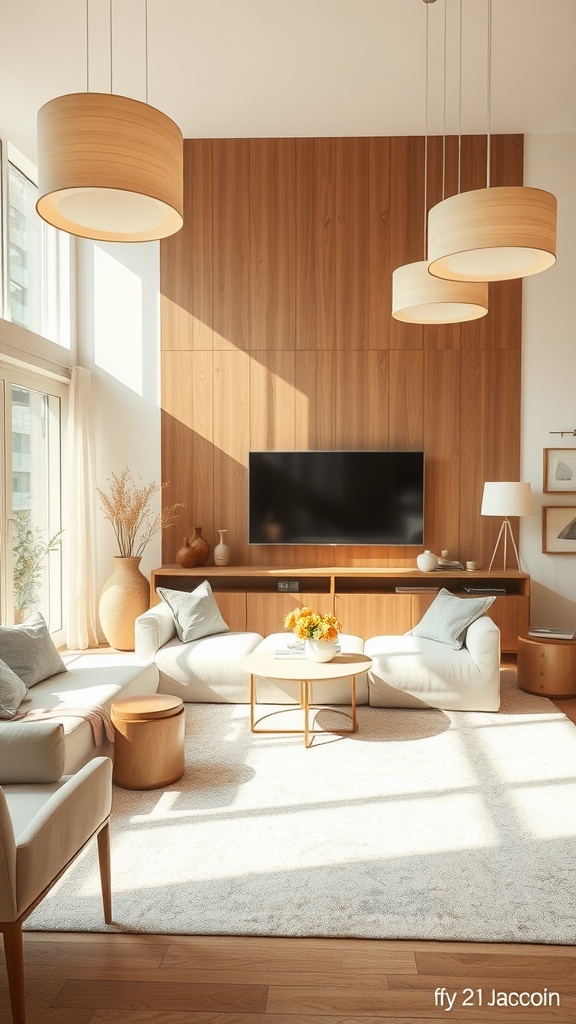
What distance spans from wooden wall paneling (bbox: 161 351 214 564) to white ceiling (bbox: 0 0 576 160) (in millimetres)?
2065

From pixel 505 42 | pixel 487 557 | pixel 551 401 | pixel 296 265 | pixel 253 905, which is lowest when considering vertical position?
pixel 253 905

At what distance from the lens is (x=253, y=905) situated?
2.56 metres

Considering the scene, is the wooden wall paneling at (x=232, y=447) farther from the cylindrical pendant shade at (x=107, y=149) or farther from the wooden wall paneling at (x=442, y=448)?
the cylindrical pendant shade at (x=107, y=149)

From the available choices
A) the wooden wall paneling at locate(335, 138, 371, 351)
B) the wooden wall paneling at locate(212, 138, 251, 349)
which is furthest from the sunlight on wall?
the wooden wall paneling at locate(335, 138, 371, 351)

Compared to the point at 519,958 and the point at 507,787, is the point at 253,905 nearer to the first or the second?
the point at 519,958

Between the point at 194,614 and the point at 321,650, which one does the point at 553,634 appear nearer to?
the point at 321,650

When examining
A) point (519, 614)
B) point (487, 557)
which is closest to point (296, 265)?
point (487, 557)

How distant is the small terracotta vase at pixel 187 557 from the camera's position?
6453 millimetres

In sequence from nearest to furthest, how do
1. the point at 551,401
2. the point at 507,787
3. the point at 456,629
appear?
the point at 507,787 → the point at 456,629 → the point at 551,401

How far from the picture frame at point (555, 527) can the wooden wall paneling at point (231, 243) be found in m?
3.07

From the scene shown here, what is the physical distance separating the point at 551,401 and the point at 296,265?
2.56 m

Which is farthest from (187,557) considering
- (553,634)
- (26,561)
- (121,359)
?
(553,634)

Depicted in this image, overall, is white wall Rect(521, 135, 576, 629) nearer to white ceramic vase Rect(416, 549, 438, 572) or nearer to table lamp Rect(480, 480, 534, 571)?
table lamp Rect(480, 480, 534, 571)

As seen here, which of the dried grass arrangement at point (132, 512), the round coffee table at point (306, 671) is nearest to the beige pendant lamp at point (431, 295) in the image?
the round coffee table at point (306, 671)
